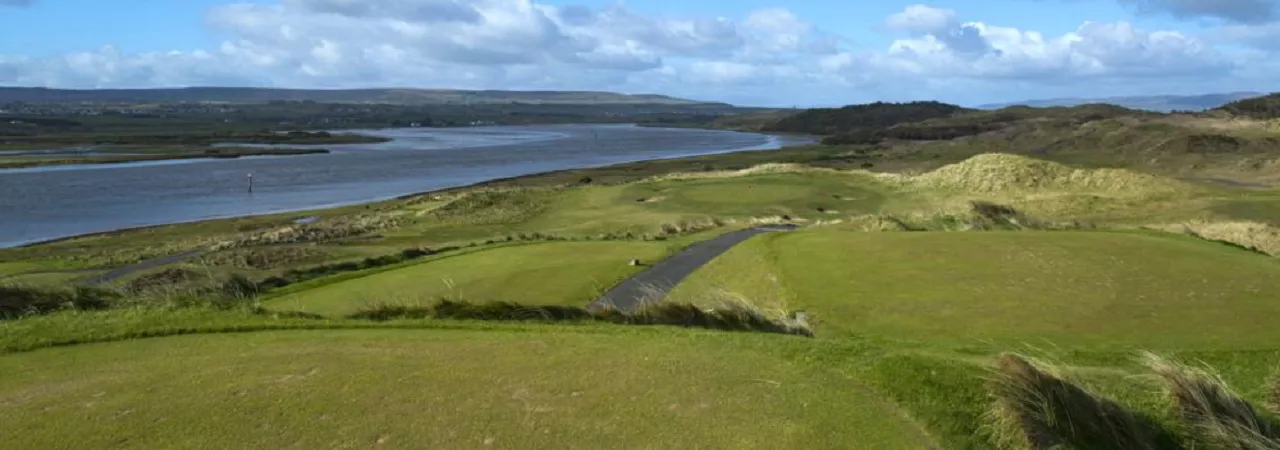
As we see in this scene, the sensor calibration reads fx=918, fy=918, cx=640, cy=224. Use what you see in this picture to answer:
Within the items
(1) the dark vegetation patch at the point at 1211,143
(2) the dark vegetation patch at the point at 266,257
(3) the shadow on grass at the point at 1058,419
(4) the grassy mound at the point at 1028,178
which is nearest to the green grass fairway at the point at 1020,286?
(3) the shadow on grass at the point at 1058,419

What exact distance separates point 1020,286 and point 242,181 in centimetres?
6691

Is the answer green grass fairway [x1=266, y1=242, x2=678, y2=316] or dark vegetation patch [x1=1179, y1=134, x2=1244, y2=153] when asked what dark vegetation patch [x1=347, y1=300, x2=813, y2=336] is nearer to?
green grass fairway [x1=266, y1=242, x2=678, y2=316]

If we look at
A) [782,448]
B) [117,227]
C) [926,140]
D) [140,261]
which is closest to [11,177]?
[117,227]

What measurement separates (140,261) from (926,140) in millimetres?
94884

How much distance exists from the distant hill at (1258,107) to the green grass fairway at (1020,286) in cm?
8532

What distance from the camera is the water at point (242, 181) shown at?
50688 millimetres

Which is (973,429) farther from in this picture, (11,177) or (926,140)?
(926,140)

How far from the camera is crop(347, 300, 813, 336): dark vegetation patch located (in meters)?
11.8

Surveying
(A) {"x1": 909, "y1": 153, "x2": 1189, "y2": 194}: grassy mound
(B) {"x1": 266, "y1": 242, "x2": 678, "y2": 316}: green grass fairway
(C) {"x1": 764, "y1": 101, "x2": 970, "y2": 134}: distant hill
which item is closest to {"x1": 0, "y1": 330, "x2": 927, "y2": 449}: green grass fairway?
(B) {"x1": 266, "y1": 242, "x2": 678, "y2": 316}: green grass fairway

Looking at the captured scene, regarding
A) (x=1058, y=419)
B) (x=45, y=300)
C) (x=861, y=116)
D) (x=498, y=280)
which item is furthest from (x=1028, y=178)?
(x=861, y=116)

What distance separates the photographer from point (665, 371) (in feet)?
28.2

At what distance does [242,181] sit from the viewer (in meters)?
70.1

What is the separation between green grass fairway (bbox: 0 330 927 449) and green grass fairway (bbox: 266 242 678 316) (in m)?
4.03

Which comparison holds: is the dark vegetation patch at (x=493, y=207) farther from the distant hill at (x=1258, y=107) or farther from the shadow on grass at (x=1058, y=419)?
the distant hill at (x=1258, y=107)
